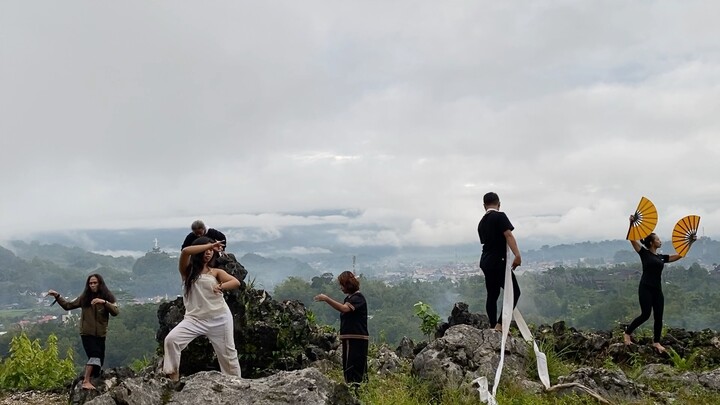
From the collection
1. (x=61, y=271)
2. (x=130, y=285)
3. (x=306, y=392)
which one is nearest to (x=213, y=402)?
(x=306, y=392)

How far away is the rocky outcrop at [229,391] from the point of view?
5555 mm

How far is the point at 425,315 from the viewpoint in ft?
50.6

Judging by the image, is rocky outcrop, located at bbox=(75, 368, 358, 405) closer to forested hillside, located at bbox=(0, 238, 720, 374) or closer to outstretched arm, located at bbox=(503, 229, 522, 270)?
outstretched arm, located at bbox=(503, 229, 522, 270)

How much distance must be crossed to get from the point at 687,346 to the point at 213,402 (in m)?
10.8

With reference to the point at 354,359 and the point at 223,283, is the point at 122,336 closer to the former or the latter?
the point at 354,359

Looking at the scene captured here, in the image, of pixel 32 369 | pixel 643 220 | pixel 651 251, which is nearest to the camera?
pixel 643 220

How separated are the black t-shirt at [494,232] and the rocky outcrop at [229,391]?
4.90 m

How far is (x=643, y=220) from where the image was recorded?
11.2 meters

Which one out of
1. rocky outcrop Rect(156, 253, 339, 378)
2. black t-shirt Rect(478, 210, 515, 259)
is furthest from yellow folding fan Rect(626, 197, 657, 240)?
rocky outcrop Rect(156, 253, 339, 378)

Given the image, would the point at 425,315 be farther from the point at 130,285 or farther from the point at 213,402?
the point at 130,285

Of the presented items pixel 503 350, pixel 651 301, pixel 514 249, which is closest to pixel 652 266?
pixel 651 301

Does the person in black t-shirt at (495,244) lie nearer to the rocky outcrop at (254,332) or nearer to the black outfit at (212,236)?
the rocky outcrop at (254,332)

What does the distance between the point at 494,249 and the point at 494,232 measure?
32 centimetres

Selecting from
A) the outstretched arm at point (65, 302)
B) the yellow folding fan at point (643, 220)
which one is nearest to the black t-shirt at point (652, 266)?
the yellow folding fan at point (643, 220)
